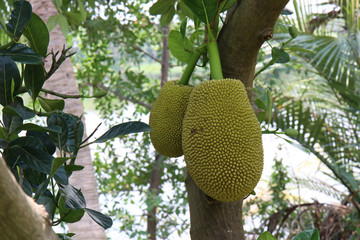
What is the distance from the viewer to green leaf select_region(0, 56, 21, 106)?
0.46m

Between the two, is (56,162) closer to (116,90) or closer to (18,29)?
(18,29)

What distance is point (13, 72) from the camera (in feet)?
1.54

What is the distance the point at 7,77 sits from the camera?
0.47 metres

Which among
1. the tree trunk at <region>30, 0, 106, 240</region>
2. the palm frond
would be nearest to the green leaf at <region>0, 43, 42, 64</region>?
the tree trunk at <region>30, 0, 106, 240</region>

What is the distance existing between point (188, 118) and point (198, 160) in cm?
6

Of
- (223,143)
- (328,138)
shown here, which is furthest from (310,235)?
(328,138)

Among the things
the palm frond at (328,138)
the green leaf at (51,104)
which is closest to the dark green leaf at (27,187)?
the green leaf at (51,104)

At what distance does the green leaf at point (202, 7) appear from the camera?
0.58 meters

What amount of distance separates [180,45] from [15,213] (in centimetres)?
47

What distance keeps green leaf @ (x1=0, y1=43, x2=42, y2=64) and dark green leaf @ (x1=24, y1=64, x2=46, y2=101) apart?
3 centimetres

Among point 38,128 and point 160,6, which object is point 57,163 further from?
point 160,6

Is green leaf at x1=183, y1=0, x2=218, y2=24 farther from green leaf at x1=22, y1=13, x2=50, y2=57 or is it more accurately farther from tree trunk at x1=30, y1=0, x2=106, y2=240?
tree trunk at x1=30, y1=0, x2=106, y2=240

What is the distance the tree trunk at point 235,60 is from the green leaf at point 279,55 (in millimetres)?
45

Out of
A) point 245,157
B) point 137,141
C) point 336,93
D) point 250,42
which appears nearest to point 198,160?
point 245,157
